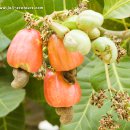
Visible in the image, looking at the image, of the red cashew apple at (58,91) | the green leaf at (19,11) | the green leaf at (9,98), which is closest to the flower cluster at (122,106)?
the red cashew apple at (58,91)

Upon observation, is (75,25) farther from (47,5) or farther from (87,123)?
(87,123)

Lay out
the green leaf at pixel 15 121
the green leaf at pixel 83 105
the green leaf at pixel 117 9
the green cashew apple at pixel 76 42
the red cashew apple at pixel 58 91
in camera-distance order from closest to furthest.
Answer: the green cashew apple at pixel 76 42
the red cashew apple at pixel 58 91
the green leaf at pixel 117 9
the green leaf at pixel 83 105
the green leaf at pixel 15 121

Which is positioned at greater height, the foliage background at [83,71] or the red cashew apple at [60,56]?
the red cashew apple at [60,56]

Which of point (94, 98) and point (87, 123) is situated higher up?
point (94, 98)

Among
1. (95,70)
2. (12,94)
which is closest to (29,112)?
(12,94)

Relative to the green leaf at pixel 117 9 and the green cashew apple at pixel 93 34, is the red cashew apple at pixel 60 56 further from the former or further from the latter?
the green leaf at pixel 117 9

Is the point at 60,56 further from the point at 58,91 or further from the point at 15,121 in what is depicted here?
the point at 15,121

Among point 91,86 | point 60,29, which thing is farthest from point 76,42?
point 91,86
